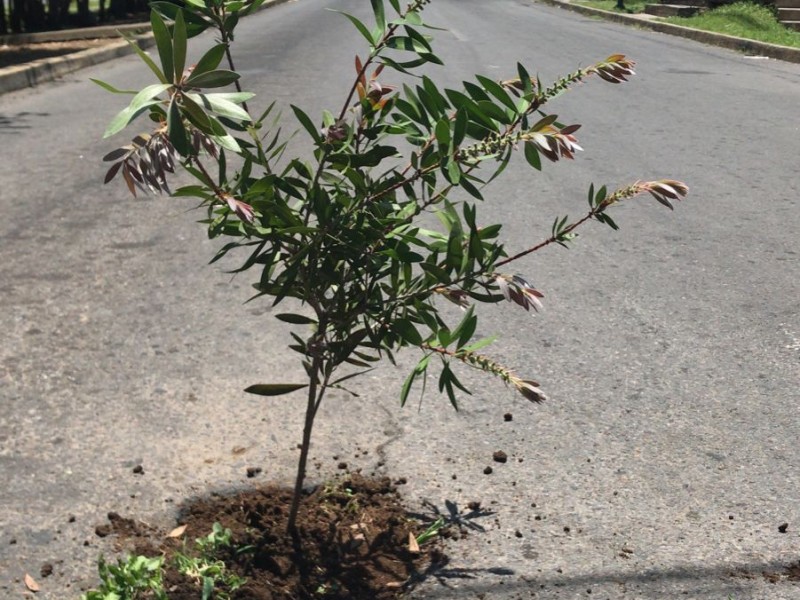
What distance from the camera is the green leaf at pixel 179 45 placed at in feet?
6.57

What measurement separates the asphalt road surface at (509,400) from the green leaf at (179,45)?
4.88 feet

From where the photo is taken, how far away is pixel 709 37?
72.6ft

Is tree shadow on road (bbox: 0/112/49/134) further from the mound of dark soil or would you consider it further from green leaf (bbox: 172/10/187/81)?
green leaf (bbox: 172/10/187/81)

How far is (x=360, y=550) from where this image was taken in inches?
119

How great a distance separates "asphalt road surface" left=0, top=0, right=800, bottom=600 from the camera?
3.11 meters

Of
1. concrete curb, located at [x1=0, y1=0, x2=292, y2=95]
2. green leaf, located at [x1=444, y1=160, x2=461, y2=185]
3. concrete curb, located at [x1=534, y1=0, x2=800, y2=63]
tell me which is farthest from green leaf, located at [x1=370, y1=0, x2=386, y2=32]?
concrete curb, located at [x1=534, y1=0, x2=800, y2=63]

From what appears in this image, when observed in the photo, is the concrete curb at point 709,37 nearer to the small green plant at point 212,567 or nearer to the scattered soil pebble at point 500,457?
the scattered soil pebble at point 500,457

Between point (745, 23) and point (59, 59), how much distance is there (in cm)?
1486

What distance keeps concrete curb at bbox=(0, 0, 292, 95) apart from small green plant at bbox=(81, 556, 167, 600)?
742 cm

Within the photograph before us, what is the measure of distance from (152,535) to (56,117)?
8.51m

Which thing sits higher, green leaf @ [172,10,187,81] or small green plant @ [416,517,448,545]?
green leaf @ [172,10,187,81]

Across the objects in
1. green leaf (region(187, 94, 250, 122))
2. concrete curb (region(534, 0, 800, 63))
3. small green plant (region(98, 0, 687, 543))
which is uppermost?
green leaf (region(187, 94, 250, 122))

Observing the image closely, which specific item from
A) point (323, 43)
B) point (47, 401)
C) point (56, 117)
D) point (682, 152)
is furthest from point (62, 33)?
point (47, 401)

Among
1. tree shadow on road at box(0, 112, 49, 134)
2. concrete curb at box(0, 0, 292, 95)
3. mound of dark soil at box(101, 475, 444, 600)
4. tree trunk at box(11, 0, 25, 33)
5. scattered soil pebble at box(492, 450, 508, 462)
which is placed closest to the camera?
mound of dark soil at box(101, 475, 444, 600)
